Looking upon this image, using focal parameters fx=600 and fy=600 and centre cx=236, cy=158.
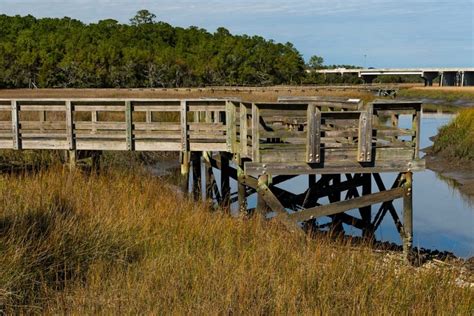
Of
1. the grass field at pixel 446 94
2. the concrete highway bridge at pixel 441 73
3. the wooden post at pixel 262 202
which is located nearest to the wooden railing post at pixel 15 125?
the wooden post at pixel 262 202

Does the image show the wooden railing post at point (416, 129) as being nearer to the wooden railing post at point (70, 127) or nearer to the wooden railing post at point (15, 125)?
the wooden railing post at point (70, 127)

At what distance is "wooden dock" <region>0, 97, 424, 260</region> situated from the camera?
1042cm

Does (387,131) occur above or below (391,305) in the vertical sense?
above

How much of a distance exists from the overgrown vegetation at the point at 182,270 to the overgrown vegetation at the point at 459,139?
16081mm

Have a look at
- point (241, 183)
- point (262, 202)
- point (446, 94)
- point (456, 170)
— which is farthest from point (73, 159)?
point (446, 94)

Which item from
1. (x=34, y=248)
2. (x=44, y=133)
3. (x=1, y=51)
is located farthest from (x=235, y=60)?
(x=34, y=248)

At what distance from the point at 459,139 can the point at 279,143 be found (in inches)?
605

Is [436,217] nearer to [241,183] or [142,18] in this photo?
[241,183]

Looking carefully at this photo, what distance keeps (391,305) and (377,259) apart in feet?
6.13

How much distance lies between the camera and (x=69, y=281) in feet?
20.9

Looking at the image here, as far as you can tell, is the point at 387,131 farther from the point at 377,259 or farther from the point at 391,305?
the point at 391,305

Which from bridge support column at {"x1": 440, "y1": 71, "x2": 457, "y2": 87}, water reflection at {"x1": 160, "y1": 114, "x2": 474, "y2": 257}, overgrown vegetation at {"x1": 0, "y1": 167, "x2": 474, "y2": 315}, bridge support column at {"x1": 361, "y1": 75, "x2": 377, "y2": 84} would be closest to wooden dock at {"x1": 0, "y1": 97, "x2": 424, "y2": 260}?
water reflection at {"x1": 160, "y1": 114, "x2": 474, "y2": 257}

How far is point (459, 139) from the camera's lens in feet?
80.1

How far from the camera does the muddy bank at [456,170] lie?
19333 millimetres
